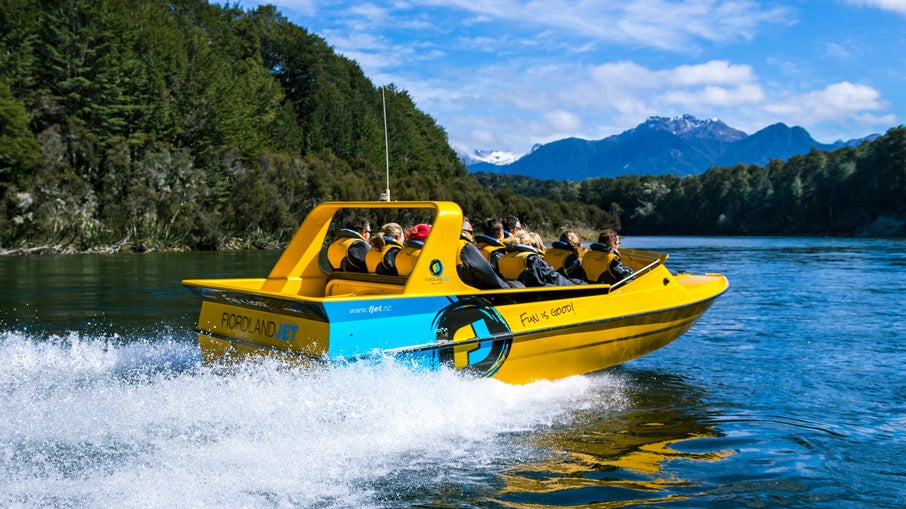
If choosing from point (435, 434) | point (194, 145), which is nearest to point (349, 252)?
point (435, 434)

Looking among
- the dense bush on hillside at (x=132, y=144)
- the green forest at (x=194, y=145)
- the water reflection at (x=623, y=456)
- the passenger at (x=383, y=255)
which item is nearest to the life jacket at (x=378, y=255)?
the passenger at (x=383, y=255)

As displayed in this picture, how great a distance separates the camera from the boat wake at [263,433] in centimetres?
465

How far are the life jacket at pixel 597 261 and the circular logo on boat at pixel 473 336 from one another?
6.44 feet

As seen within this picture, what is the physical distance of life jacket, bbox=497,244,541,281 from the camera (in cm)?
779

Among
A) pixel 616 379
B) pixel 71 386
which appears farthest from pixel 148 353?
pixel 616 379

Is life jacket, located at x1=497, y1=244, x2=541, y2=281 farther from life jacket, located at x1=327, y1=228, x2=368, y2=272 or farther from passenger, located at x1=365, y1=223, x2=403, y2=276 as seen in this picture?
life jacket, located at x1=327, y1=228, x2=368, y2=272

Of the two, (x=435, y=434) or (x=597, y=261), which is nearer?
(x=435, y=434)

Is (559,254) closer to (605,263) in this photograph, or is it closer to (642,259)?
(605,263)

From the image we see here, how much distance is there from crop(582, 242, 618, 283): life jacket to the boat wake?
1.61m

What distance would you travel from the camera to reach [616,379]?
8680 mm

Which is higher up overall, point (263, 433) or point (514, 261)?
point (514, 261)

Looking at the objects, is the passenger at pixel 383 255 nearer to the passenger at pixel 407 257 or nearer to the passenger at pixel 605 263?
the passenger at pixel 407 257

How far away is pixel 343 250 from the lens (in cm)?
808

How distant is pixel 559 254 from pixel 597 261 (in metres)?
0.43
